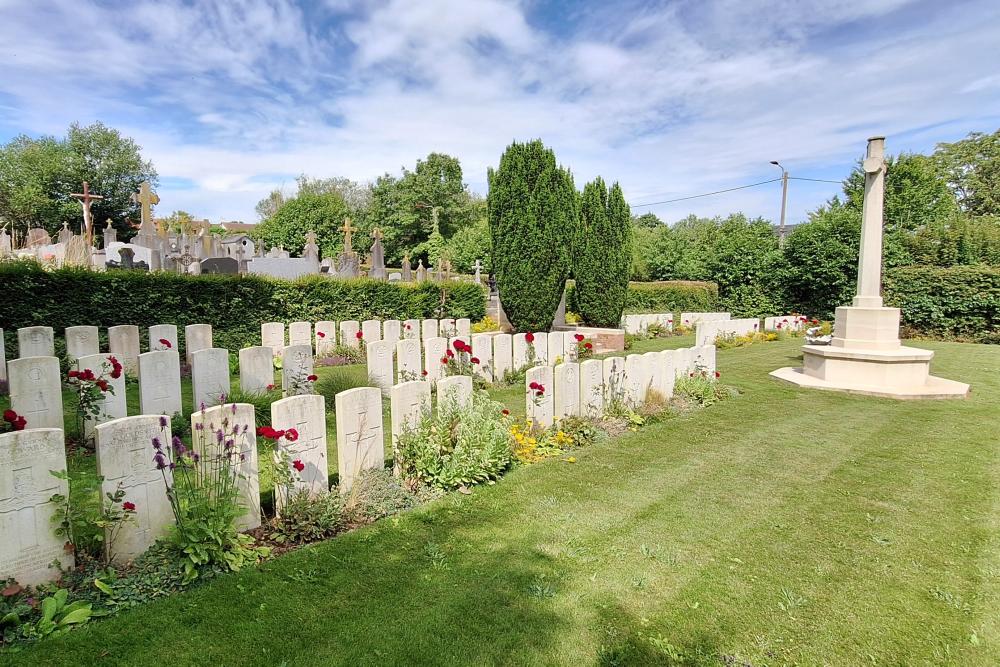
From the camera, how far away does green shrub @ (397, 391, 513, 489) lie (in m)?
4.70

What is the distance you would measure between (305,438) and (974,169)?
49.2 m

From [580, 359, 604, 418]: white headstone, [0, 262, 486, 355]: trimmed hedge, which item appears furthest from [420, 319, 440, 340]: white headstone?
[580, 359, 604, 418]: white headstone

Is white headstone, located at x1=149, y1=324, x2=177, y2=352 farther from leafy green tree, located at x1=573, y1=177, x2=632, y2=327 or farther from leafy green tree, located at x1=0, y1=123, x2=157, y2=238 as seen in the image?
leafy green tree, located at x1=0, y1=123, x2=157, y2=238

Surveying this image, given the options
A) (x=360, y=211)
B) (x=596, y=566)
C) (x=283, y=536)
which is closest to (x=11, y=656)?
(x=283, y=536)

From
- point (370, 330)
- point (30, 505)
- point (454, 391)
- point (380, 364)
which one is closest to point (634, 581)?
point (454, 391)

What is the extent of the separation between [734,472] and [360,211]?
2016 inches

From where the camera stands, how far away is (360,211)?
171ft

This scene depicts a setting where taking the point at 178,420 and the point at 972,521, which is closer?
the point at 972,521

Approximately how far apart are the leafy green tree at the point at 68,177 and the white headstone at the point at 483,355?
136 ft

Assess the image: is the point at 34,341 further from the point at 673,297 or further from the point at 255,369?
the point at 673,297

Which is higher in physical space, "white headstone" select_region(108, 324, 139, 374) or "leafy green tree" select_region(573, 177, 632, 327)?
"leafy green tree" select_region(573, 177, 632, 327)

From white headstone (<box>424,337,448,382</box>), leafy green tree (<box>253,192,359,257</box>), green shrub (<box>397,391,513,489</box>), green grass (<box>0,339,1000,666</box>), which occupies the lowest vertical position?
green grass (<box>0,339,1000,666</box>)

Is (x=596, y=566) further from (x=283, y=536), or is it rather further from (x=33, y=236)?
(x=33, y=236)

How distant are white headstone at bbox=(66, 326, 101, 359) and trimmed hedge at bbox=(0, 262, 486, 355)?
7.50 feet
